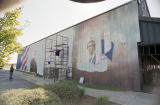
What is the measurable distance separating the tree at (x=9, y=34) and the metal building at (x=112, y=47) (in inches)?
278

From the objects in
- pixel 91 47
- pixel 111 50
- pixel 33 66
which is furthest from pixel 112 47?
pixel 33 66

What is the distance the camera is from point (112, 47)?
335 inches

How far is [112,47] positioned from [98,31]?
2414mm

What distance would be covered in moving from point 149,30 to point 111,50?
3.18 metres

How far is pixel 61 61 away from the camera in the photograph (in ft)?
43.2

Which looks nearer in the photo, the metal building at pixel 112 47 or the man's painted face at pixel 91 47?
the metal building at pixel 112 47

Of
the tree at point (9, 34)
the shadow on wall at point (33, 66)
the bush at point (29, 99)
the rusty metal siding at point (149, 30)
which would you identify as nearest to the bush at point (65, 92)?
the bush at point (29, 99)

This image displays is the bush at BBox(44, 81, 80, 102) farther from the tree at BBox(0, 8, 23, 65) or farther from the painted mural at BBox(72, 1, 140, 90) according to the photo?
the painted mural at BBox(72, 1, 140, 90)

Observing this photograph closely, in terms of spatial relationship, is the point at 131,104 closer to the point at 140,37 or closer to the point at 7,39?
the point at 140,37

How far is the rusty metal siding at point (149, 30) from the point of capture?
6.92 meters

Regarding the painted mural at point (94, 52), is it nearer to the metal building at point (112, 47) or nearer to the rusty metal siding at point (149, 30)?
the metal building at point (112, 47)

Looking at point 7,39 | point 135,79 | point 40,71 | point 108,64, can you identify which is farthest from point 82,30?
point 40,71

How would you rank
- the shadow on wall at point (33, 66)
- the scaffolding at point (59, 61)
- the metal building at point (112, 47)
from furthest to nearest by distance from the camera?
1. the shadow on wall at point (33, 66)
2. the scaffolding at point (59, 61)
3. the metal building at point (112, 47)

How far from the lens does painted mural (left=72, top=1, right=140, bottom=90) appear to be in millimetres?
7366
